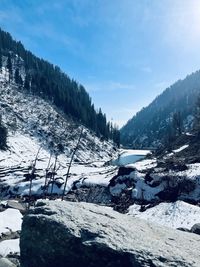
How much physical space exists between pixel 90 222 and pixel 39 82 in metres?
185

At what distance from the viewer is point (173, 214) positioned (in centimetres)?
3266

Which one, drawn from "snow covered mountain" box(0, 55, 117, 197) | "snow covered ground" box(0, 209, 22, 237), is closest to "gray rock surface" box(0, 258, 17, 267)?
"snow covered ground" box(0, 209, 22, 237)

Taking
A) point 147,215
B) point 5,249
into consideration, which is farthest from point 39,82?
point 5,249

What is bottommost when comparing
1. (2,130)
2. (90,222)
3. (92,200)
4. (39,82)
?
(92,200)

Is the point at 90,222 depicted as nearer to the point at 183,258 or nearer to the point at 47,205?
the point at 47,205

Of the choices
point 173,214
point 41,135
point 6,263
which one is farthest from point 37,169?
point 6,263

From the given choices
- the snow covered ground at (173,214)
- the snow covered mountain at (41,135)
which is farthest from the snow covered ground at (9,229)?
the snow covered mountain at (41,135)

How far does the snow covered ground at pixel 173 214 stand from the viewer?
30.2m

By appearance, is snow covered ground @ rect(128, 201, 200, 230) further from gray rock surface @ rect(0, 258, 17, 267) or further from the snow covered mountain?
the snow covered mountain

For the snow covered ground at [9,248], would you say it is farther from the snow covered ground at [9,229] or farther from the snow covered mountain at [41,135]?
the snow covered mountain at [41,135]

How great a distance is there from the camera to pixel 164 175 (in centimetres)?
4622

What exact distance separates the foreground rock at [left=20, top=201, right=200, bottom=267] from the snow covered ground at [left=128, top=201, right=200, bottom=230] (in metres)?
19.0

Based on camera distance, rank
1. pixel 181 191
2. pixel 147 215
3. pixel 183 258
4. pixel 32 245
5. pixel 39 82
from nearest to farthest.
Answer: pixel 183 258 → pixel 32 245 → pixel 147 215 → pixel 181 191 → pixel 39 82

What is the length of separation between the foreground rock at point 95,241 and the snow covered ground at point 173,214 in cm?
1899
